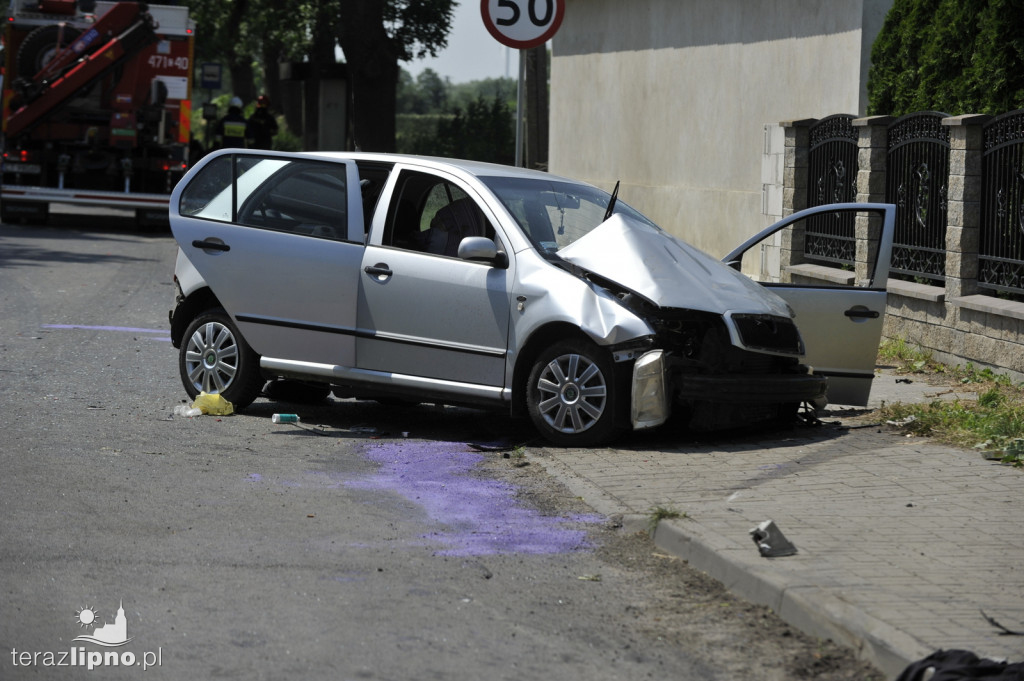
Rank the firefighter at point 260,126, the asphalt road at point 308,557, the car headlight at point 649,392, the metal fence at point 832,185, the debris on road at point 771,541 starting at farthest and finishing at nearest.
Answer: the firefighter at point 260,126 → the metal fence at point 832,185 → the car headlight at point 649,392 → the debris on road at point 771,541 → the asphalt road at point 308,557

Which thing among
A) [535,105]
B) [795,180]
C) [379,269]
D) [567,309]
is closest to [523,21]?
[379,269]

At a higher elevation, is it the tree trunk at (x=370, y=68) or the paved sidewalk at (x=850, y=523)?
the tree trunk at (x=370, y=68)

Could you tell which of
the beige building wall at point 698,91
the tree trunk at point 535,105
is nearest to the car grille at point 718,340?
the beige building wall at point 698,91

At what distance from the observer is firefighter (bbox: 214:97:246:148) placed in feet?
84.5

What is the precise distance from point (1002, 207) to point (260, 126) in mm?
17892

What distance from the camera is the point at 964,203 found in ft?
37.1

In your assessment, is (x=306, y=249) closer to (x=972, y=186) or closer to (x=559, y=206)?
(x=559, y=206)

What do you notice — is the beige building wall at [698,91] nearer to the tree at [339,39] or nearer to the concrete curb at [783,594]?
the tree at [339,39]

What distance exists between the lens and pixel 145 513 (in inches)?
260

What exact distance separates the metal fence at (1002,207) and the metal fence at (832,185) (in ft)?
7.38

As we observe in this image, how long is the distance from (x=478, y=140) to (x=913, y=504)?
30.9 meters

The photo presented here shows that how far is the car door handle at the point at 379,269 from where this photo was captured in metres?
8.76

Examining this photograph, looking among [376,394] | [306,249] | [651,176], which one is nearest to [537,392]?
[376,394]

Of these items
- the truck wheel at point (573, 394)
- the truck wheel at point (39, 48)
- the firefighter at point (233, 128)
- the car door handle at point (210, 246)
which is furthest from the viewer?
the firefighter at point (233, 128)
